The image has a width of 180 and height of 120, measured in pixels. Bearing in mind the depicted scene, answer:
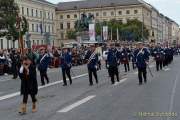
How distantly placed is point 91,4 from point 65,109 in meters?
139

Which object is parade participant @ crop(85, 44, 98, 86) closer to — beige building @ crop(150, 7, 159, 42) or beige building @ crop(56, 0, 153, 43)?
beige building @ crop(56, 0, 153, 43)

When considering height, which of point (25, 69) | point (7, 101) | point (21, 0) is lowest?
point (7, 101)

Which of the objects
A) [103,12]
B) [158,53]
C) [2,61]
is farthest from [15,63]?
[103,12]

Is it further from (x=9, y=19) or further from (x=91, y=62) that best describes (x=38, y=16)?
(x=91, y=62)

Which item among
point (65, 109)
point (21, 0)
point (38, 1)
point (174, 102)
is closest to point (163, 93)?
point (174, 102)

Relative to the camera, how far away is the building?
111 meters

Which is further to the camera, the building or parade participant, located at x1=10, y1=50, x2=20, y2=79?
the building

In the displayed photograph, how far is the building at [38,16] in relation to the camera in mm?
110812

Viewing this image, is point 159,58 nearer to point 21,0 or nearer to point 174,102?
point 174,102

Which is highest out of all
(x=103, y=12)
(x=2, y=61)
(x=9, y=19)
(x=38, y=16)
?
(x=103, y=12)

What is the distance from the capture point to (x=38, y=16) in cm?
11988

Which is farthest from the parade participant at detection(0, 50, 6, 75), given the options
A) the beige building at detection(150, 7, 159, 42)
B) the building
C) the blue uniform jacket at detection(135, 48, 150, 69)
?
the beige building at detection(150, 7, 159, 42)

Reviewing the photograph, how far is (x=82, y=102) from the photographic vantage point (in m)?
15.0

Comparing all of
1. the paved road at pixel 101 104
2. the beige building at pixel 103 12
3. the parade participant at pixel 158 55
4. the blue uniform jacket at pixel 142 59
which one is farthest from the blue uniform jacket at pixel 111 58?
the beige building at pixel 103 12
